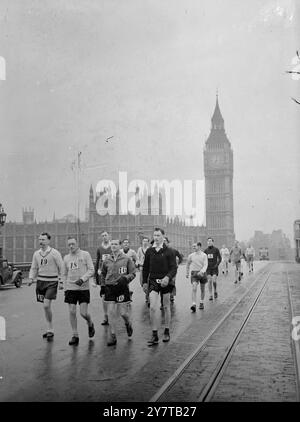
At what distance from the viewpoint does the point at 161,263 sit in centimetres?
780

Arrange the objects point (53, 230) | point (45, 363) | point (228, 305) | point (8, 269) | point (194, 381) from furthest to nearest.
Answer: point (53, 230) → point (8, 269) → point (228, 305) → point (45, 363) → point (194, 381)

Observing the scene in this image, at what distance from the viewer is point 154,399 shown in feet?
15.2

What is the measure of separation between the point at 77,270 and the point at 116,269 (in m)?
0.62

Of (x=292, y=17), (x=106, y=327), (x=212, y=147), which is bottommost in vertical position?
(x=106, y=327)

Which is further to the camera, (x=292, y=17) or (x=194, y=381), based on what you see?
(x=292, y=17)

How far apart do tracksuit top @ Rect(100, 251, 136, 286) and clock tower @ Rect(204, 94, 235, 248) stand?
96860mm

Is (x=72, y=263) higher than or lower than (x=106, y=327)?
higher

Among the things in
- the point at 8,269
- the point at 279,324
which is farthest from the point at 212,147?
the point at 279,324

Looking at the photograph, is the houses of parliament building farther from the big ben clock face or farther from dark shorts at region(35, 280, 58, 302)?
dark shorts at region(35, 280, 58, 302)

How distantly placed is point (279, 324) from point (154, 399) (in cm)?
495

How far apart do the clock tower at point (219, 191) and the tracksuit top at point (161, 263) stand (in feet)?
318

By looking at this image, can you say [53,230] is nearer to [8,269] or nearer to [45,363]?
[8,269]

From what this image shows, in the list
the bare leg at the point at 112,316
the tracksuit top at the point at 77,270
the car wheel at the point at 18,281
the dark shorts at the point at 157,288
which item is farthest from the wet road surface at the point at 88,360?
the car wheel at the point at 18,281

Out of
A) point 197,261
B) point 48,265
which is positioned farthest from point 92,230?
point 48,265
